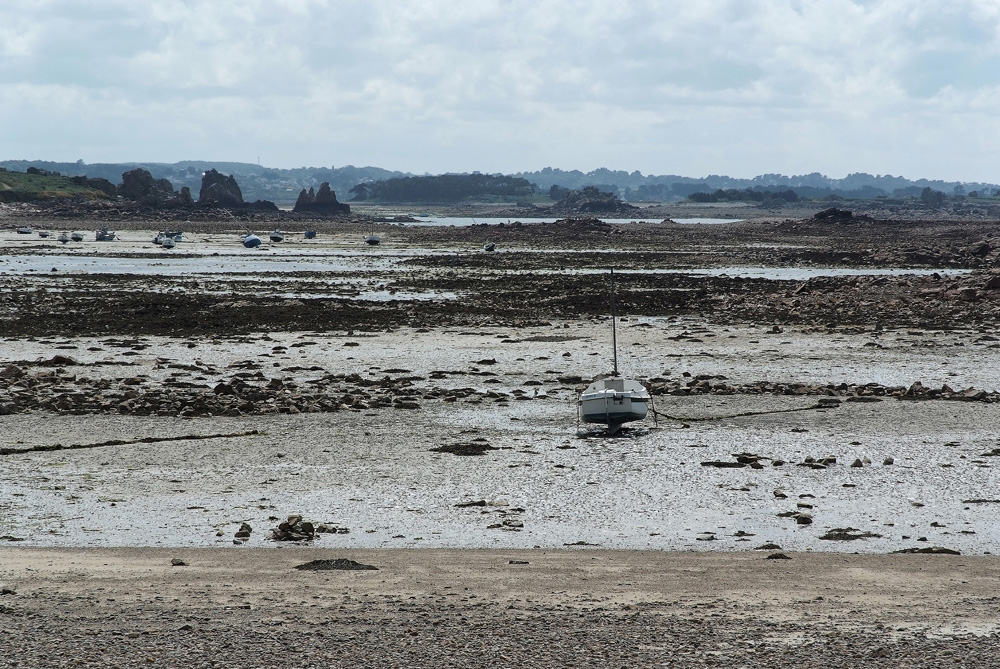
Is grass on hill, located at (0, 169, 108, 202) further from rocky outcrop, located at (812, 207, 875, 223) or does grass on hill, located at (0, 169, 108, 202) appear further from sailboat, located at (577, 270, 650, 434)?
sailboat, located at (577, 270, 650, 434)

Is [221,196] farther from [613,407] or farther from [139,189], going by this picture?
[613,407]

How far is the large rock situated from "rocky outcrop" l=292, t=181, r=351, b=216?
9.96m

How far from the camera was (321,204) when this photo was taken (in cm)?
18338

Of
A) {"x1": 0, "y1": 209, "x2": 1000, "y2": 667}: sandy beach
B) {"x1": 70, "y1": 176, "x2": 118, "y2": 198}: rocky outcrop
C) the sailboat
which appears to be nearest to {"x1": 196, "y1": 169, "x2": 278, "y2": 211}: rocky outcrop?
{"x1": 70, "y1": 176, "x2": 118, "y2": 198}: rocky outcrop

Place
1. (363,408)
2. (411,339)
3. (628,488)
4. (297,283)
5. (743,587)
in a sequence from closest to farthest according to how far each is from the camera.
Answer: (743,587) → (628,488) → (363,408) → (411,339) → (297,283)

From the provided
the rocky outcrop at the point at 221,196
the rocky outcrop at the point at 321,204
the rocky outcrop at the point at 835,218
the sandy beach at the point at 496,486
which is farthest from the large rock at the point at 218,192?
the sandy beach at the point at 496,486

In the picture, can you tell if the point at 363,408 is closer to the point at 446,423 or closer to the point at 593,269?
the point at 446,423

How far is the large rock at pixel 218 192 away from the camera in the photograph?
577 feet

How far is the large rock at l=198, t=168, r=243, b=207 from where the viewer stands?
176000 millimetres

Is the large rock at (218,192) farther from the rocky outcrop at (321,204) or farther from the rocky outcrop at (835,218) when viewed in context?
the rocky outcrop at (835,218)

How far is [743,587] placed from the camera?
11.2 meters

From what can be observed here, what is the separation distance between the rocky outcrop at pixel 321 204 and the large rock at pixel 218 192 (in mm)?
9957

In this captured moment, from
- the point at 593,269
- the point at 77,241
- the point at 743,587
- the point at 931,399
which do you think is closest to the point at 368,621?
the point at 743,587

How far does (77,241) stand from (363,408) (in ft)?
259
